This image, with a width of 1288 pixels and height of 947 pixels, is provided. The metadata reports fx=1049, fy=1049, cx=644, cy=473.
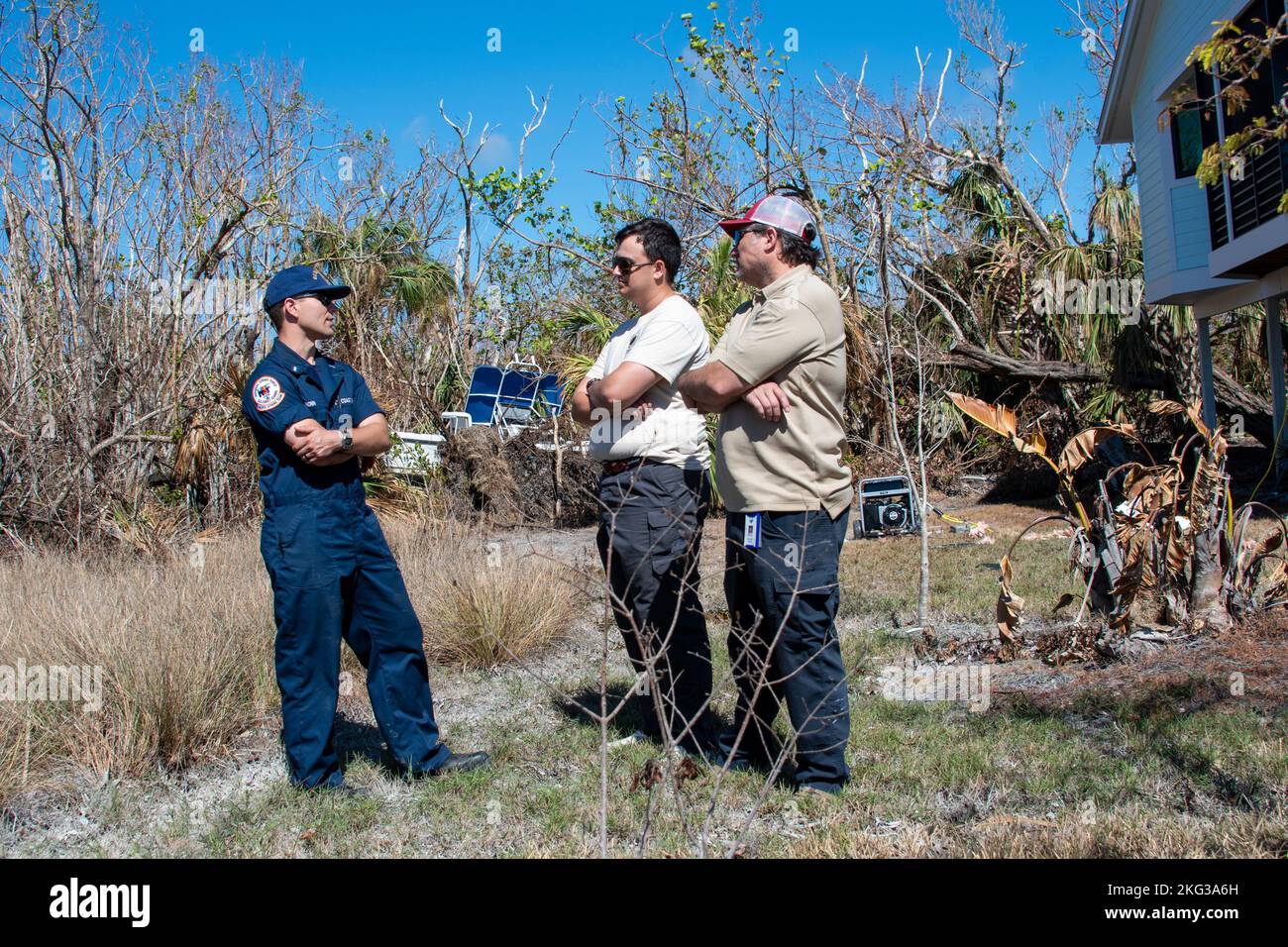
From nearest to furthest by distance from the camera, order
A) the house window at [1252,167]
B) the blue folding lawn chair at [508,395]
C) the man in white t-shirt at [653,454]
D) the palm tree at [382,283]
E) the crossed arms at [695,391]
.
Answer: the crossed arms at [695,391] < the man in white t-shirt at [653,454] < the house window at [1252,167] < the palm tree at [382,283] < the blue folding lawn chair at [508,395]

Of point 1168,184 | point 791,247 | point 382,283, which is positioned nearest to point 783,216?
point 791,247

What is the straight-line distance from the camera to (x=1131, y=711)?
4113mm

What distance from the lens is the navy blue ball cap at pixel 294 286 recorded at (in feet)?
12.4

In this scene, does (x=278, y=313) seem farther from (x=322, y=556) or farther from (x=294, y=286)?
(x=322, y=556)

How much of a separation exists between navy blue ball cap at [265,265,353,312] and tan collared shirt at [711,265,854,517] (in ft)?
4.88

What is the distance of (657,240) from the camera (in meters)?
3.99

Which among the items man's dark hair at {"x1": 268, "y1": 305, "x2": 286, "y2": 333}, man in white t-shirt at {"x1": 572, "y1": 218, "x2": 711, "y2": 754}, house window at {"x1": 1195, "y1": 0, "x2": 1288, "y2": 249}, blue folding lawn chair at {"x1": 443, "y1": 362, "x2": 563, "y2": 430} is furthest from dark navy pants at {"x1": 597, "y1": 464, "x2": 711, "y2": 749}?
house window at {"x1": 1195, "y1": 0, "x2": 1288, "y2": 249}

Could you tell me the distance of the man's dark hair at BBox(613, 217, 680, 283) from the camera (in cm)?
397

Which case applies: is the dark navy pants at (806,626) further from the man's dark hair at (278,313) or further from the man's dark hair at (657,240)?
the man's dark hair at (278,313)

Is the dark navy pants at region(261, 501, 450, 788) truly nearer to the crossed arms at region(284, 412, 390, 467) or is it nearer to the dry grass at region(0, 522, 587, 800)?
the crossed arms at region(284, 412, 390, 467)

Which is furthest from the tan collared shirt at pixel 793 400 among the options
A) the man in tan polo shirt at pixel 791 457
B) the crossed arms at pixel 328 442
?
the crossed arms at pixel 328 442

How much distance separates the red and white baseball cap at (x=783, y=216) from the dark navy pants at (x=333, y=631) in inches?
68.1

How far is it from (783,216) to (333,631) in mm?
2113
